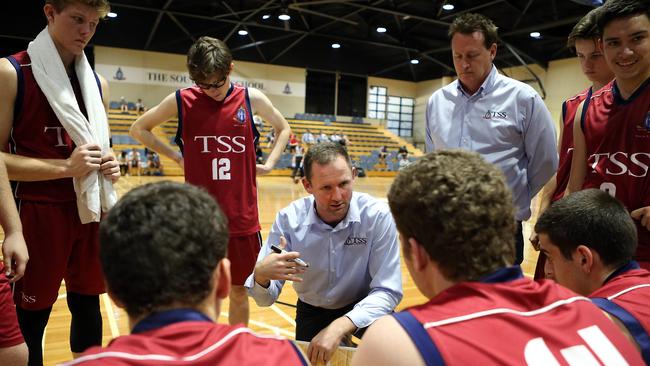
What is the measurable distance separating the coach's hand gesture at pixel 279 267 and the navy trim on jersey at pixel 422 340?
3.65 ft

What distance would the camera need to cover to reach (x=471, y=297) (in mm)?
992

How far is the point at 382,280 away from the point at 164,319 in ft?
4.87

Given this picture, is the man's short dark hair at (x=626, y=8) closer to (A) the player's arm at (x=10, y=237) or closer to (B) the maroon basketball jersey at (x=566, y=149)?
(B) the maroon basketball jersey at (x=566, y=149)

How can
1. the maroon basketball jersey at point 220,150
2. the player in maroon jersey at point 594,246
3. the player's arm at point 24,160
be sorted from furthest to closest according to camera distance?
the maroon basketball jersey at point 220,150
the player's arm at point 24,160
the player in maroon jersey at point 594,246

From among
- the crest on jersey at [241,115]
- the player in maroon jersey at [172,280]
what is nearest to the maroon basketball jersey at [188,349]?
the player in maroon jersey at [172,280]

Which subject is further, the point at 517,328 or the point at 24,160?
the point at 24,160

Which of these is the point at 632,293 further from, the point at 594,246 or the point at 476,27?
the point at 476,27

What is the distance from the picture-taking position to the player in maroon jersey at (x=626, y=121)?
6.55 ft

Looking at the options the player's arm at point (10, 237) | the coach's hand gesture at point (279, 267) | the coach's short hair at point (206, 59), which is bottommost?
the coach's hand gesture at point (279, 267)

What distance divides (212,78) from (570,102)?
2.14 m

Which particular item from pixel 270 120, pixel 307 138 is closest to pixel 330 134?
pixel 307 138

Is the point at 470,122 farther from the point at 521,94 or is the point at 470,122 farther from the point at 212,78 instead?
the point at 212,78

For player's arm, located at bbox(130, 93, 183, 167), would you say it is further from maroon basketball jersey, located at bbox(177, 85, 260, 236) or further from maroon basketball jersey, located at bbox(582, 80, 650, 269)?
maroon basketball jersey, located at bbox(582, 80, 650, 269)

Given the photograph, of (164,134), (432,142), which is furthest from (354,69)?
(432,142)
